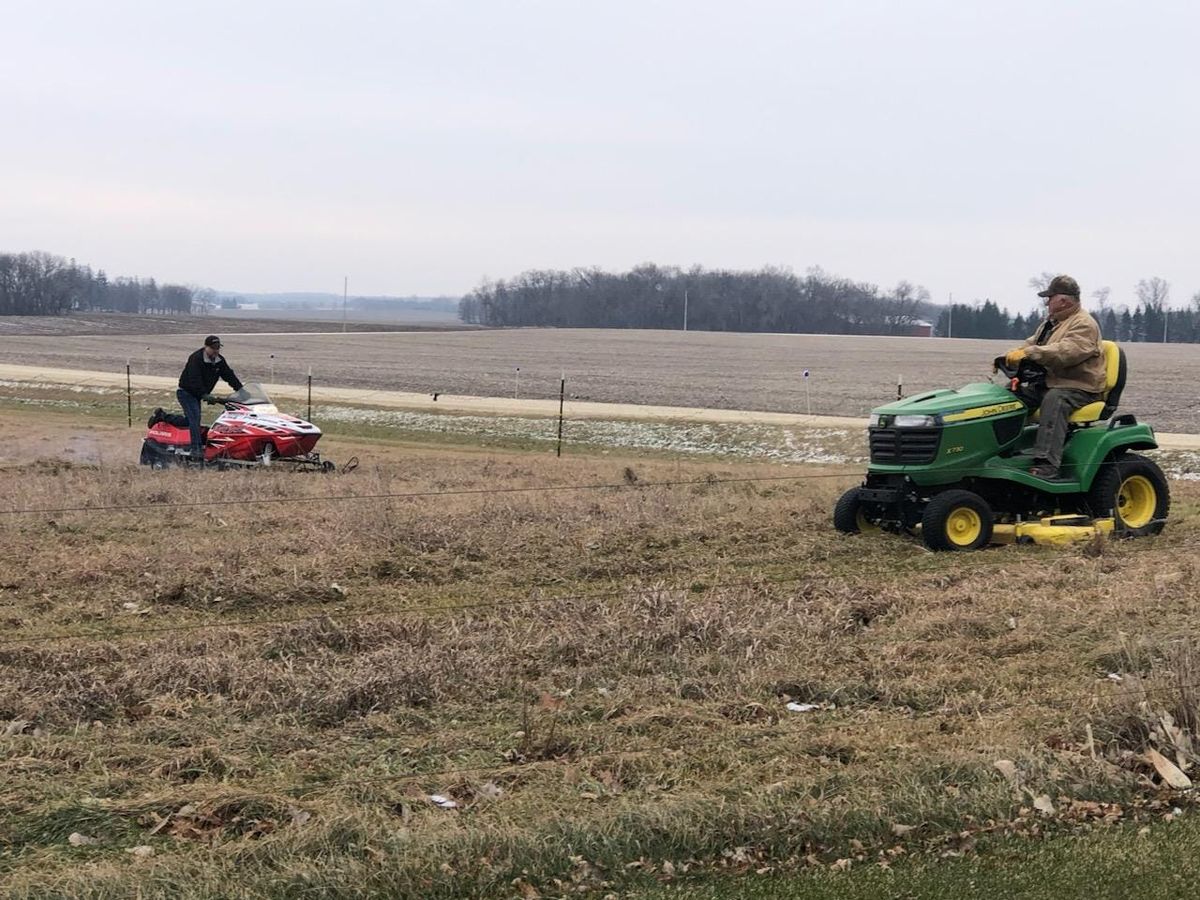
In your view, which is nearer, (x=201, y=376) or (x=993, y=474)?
(x=993, y=474)

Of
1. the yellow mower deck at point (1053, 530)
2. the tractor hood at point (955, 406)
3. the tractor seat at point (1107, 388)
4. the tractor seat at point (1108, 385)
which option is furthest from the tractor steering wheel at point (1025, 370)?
the yellow mower deck at point (1053, 530)

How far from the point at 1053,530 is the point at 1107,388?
4.43 ft

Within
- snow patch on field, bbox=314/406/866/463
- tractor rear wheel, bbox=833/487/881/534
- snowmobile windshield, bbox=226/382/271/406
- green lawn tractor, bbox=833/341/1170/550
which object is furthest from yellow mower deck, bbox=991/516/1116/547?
snow patch on field, bbox=314/406/866/463

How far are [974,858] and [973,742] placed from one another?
3.58 ft

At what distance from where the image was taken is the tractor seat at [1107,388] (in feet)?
36.6

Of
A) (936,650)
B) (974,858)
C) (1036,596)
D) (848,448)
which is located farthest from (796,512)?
(848,448)

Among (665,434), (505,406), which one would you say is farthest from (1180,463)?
(505,406)

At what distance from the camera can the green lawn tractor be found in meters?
11.0

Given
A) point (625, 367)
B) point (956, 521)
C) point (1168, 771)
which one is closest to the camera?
point (1168, 771)

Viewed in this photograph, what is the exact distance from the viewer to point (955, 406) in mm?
11117

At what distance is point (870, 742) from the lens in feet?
19.2

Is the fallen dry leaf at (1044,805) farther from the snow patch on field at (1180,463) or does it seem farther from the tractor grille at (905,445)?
the snow patch on field at (1180,463)

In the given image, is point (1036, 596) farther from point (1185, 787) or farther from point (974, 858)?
point (974, 858)

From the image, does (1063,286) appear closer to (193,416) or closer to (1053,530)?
(1053,530)
